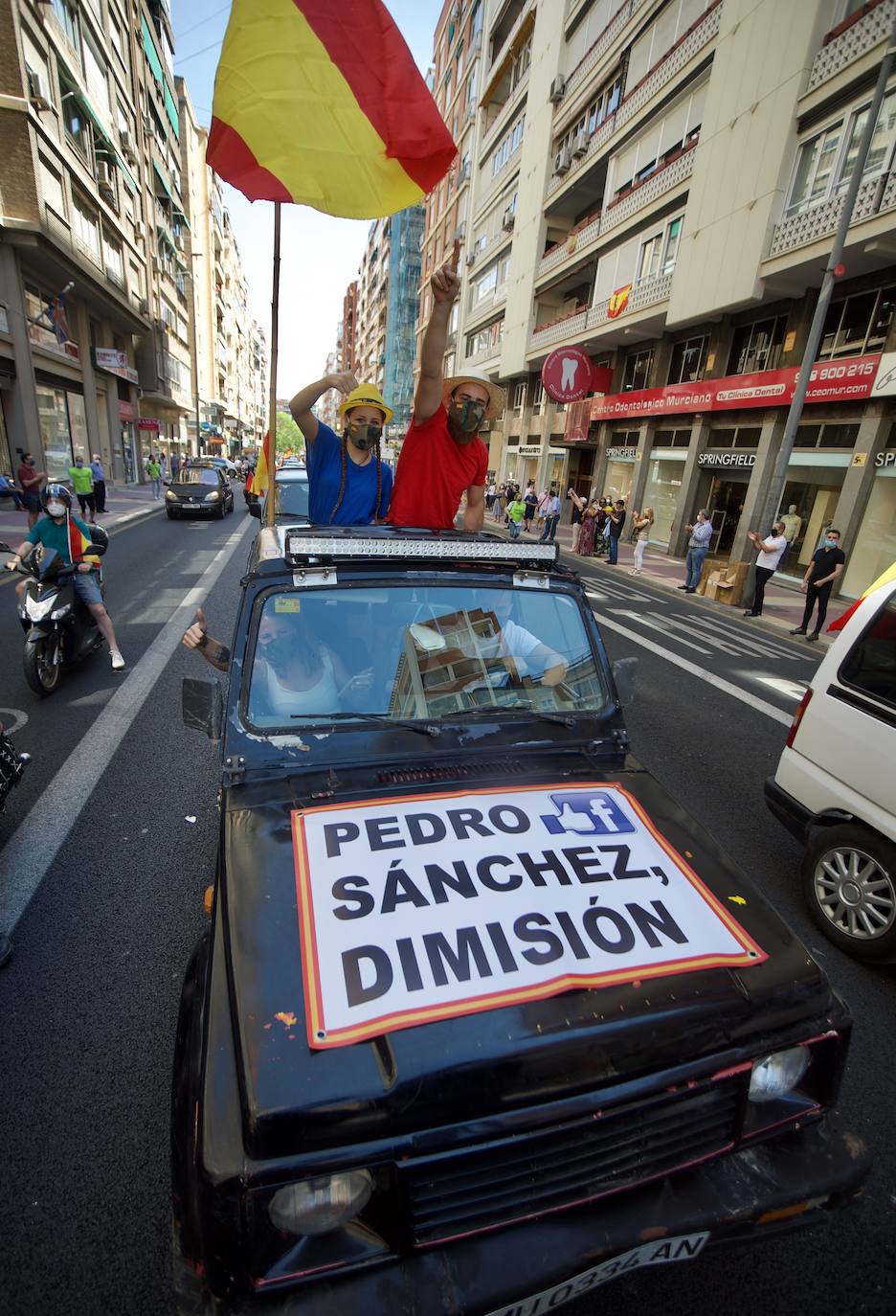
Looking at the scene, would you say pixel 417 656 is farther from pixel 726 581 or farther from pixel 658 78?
pixel 658 78

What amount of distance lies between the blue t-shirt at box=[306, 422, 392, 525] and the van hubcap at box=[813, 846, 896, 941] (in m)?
3.37

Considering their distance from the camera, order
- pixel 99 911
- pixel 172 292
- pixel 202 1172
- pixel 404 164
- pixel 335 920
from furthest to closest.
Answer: pixel 172 292 → pixel 404 164 → pixel 99 911 → pixel 335 920 → pixel 202 1172

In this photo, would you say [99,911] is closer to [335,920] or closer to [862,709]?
[335,920]

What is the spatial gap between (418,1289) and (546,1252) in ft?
1.00

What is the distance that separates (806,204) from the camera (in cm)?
1405

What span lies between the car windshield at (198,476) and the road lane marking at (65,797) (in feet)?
51.5

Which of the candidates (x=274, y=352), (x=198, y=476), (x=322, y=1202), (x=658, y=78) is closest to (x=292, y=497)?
(x=274, y=352)

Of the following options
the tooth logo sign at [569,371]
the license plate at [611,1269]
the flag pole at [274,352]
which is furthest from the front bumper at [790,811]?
the tooth logo sign at [569,371]

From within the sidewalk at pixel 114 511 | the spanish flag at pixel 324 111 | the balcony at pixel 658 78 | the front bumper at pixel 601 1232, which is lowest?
A: the sidewalk at pixel 114 511

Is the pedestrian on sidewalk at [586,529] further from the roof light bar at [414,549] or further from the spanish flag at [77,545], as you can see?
the roof light bar at [414,549]

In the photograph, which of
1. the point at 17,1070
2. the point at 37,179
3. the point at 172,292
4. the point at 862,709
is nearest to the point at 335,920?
the point at 17,1070

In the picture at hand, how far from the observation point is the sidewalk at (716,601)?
1195 centimetres

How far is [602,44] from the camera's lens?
2217 cm

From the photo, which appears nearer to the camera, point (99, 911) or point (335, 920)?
point (335, 920)
